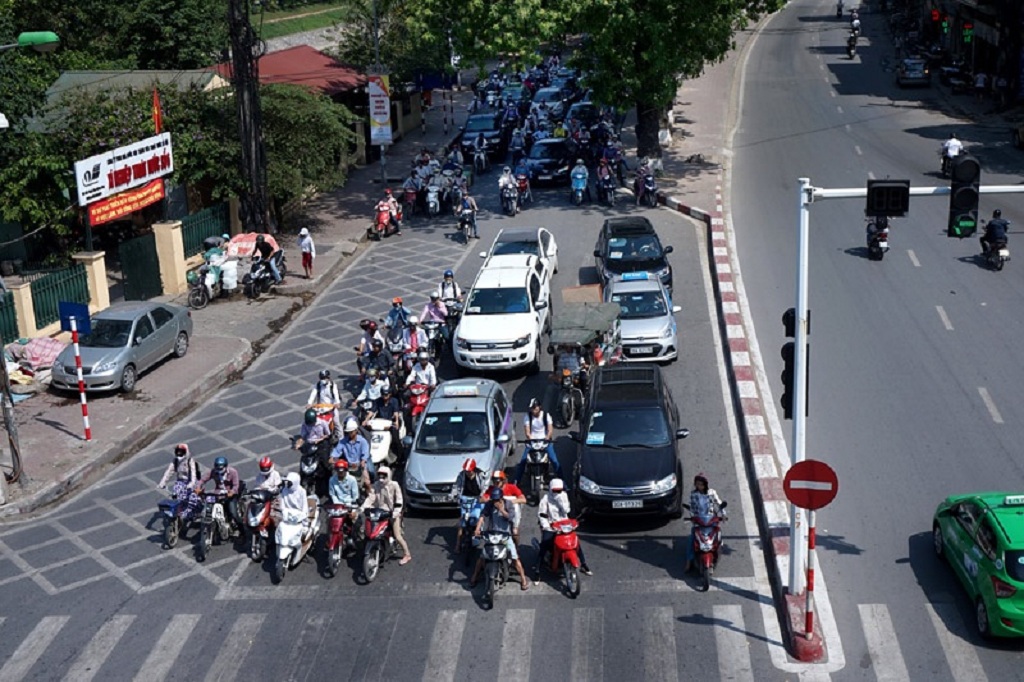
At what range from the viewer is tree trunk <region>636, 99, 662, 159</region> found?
4044 cm

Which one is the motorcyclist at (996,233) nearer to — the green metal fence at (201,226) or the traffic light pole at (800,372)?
the traffic light pole at (800,372)

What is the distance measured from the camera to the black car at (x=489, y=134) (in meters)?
46.9

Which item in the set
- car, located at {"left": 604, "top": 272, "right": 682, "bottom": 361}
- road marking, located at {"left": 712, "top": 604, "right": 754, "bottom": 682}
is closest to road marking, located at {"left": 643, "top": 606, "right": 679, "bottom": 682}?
road marking, located at {"left": 712, "top": 604, "right": 754, "bottom": 682}

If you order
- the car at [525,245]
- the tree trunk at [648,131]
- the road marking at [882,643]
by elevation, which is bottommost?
the road marking at [882,643]

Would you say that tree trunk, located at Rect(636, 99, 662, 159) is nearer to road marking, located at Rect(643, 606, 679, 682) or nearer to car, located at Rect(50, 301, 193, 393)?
car, located at Rect(50, 301, 193, 393)

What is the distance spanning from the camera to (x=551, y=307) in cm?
2852

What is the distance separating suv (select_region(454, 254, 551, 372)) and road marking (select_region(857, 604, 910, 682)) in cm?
1024

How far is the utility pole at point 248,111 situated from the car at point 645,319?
42.6ft

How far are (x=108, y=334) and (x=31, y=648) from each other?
11.2m

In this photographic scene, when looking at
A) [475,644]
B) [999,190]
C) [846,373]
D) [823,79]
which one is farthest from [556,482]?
[823,79]

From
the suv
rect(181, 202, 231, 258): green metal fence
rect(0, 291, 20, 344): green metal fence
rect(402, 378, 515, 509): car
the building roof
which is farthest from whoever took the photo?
the building roof

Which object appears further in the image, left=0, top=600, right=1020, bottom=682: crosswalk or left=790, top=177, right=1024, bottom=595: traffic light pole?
left=790, top=177, right=1024, bottom=595: traffic light pole

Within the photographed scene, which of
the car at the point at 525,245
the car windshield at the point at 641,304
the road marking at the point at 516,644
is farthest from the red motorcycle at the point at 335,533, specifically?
the car at the point at 525,245

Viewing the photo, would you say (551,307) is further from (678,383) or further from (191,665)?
(191,665)
